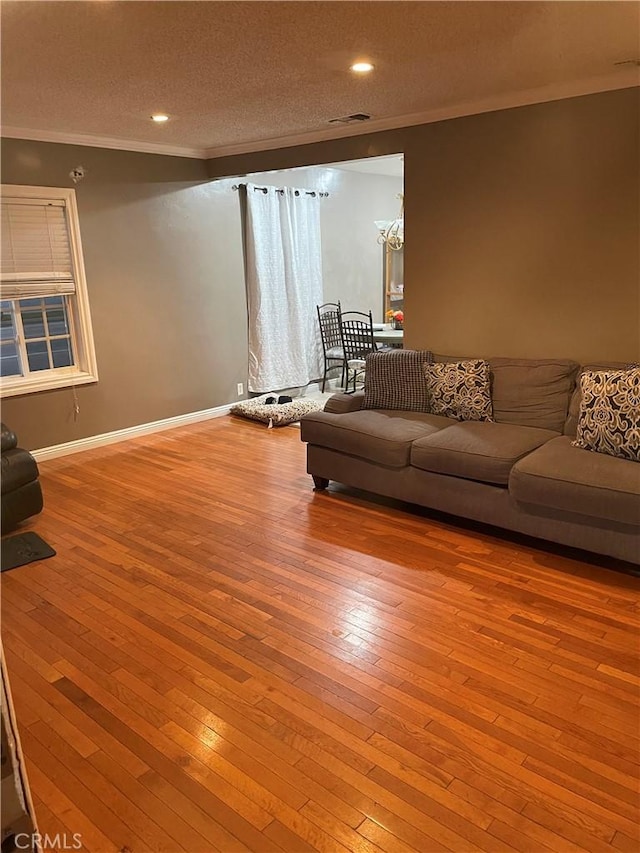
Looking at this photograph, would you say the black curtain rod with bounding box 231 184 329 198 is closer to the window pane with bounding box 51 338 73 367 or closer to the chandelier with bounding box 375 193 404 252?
the chandelier with bounding box 375 193 404 252

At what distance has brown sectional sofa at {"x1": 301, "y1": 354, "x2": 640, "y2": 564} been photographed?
299 cm

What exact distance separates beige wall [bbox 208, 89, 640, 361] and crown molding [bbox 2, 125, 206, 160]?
5.38 ft

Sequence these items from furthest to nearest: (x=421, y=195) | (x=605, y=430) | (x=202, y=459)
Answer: (x=202, y=459) → (x=421, y=195) → (x=605, y=430)

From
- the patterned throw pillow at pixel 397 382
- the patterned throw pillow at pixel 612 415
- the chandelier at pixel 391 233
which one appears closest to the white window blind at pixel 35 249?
the patterned throw pillow at pixel 397 382

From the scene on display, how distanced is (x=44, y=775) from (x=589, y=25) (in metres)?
3.60

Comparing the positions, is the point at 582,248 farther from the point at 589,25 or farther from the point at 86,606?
the point at 86,606

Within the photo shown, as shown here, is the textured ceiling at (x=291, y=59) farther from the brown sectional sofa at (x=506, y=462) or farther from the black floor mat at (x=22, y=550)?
the black floor mat at (x=22, y=550)

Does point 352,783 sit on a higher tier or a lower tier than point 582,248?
lower

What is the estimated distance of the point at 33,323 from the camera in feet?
16.3

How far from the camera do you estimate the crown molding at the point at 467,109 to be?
3.65 meters

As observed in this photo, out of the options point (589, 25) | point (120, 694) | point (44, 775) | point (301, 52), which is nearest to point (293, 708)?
point (120, 694)

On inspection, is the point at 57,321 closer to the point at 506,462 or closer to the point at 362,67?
the point at 362,67

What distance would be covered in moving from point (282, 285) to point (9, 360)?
294cm

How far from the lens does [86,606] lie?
296 centimetres
